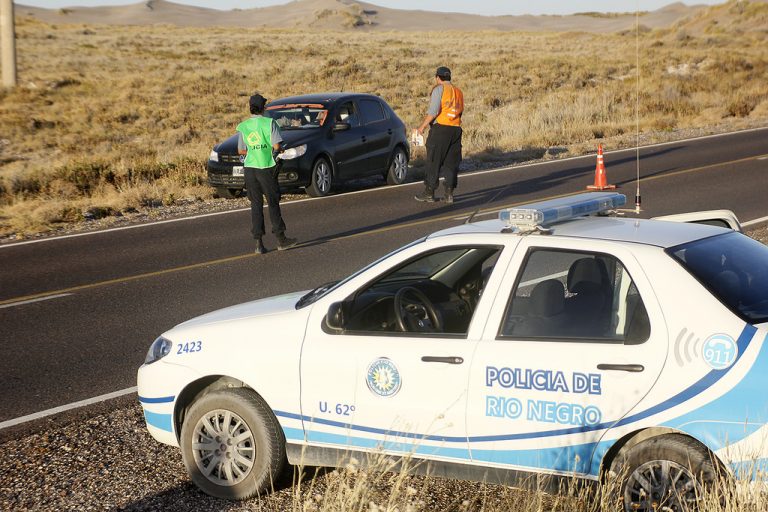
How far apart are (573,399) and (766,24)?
94.0 meters

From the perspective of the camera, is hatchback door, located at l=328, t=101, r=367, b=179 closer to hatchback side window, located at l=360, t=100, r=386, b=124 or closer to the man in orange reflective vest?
hatchback side window, located at l=360, t=100, r=386, b=124

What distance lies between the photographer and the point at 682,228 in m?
5.17

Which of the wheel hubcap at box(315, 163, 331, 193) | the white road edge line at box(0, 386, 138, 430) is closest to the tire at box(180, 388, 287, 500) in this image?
the white road edge line at box(0, 386, 138, 430)

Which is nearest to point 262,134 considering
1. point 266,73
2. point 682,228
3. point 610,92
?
point 682,228

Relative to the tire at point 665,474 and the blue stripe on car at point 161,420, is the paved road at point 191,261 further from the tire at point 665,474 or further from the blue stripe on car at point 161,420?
the tire at point 665,474

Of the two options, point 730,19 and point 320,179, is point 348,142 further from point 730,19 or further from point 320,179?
point 730,19

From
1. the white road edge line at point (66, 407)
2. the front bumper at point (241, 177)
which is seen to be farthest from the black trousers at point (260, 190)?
the white road edge line at point (66, 407)

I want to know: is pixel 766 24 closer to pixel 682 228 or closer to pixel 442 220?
pixel 442 220

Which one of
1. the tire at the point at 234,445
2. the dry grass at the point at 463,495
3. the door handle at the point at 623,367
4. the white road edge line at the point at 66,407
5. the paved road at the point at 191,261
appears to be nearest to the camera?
the dry grass at the point at 463,495

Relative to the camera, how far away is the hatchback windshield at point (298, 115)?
715 inches

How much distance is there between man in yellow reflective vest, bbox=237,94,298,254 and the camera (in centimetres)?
1274

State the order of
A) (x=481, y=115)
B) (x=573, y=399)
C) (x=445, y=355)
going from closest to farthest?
1. (x=573, y=399)
2. (x=445, y=355)
3. (x=481, y=115)

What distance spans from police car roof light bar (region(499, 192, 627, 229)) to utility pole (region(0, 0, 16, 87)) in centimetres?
3439

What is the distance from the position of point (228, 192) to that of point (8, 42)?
24.9 meters
